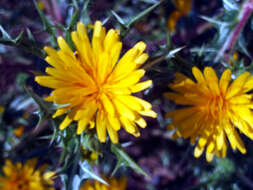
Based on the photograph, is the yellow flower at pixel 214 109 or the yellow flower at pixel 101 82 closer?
the yellow flower at pixel 101 82

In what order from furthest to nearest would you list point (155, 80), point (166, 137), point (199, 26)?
point (166, 137), point (199, 26), point (155, 80)

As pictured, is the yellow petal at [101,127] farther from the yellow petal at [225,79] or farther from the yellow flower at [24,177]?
the yellow flower at [24,177]

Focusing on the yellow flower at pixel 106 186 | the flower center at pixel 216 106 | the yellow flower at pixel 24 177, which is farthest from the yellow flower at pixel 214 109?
the yellow flower at pixel 24 177

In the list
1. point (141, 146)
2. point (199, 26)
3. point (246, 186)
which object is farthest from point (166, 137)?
point (199, 26)

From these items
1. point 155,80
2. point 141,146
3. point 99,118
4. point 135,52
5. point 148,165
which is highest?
point 135,52

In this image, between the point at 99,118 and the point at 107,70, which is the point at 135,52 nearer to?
the point at 107,70

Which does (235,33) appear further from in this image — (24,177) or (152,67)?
(24,177)
